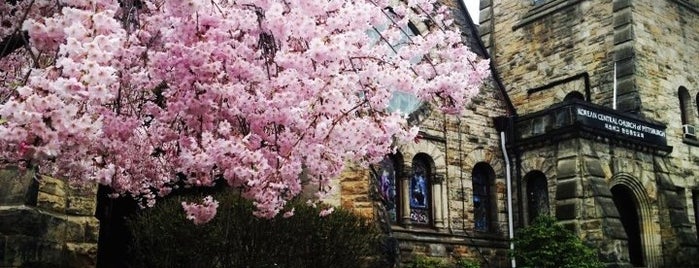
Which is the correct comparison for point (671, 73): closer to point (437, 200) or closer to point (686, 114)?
point (686, 114)

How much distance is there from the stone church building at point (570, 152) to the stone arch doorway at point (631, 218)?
3 cm

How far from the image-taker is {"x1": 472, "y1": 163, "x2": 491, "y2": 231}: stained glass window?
17.5 m

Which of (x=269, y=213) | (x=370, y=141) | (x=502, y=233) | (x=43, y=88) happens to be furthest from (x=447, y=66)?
(x=502, y=233)

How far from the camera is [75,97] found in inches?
A: 147

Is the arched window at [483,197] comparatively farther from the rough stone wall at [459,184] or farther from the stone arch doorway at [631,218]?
the stone arch doorway at [631,218]

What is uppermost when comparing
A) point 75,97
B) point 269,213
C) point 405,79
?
point 405,79

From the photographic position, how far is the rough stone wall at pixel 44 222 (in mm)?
7551

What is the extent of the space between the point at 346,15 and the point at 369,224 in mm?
5673

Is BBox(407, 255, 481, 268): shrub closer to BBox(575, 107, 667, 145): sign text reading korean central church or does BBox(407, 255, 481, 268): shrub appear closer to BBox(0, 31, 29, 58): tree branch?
BBox(575, 107, 667, 145): sign text reading korean central church

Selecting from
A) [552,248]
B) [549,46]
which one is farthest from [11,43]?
[549,46]

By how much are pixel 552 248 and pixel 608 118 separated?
4.86 m

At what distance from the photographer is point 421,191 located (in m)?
16.8

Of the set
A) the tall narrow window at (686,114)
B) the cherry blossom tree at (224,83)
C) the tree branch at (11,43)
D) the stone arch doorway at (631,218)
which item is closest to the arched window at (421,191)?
the stone arch doorway at (631,218)

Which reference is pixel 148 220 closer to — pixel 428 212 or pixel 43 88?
pixel 43 88
